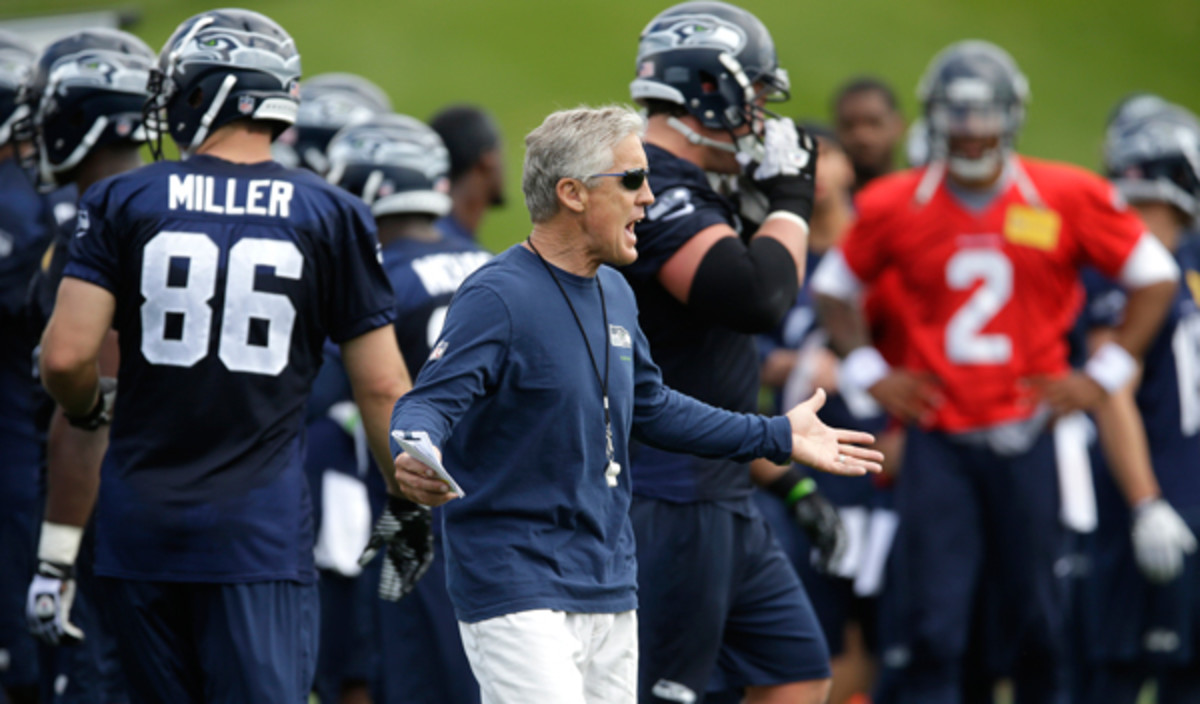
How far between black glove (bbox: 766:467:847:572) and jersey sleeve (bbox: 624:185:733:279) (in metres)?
1.09

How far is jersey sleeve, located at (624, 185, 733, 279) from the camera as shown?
14.4ft

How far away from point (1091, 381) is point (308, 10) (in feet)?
31.7

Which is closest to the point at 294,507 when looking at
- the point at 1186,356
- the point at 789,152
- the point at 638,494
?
the point at 638,494

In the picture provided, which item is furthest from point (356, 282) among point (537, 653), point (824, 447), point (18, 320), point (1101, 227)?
point (1101, 227)

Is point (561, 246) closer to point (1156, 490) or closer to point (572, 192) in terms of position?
point (572, 192)

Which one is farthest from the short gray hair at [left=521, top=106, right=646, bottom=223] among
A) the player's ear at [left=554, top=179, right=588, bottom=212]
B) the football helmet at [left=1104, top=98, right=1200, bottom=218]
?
the football helmet at [left=1104, top=98, right=1200, bottom=218]

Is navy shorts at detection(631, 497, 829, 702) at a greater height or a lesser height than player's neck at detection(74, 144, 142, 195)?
lesser

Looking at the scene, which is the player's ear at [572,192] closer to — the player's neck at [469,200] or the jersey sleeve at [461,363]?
the jersey sleeve at [461,363]

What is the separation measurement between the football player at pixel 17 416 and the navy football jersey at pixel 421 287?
153cm

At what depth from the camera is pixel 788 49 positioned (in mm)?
14430

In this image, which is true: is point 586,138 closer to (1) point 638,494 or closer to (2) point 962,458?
(1) point 638,494

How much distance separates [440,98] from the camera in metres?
14.3

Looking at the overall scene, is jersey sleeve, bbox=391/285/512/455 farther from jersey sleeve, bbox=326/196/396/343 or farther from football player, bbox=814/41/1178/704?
football player, bbox=814/41/1178/704

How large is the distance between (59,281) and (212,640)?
3.76ft
